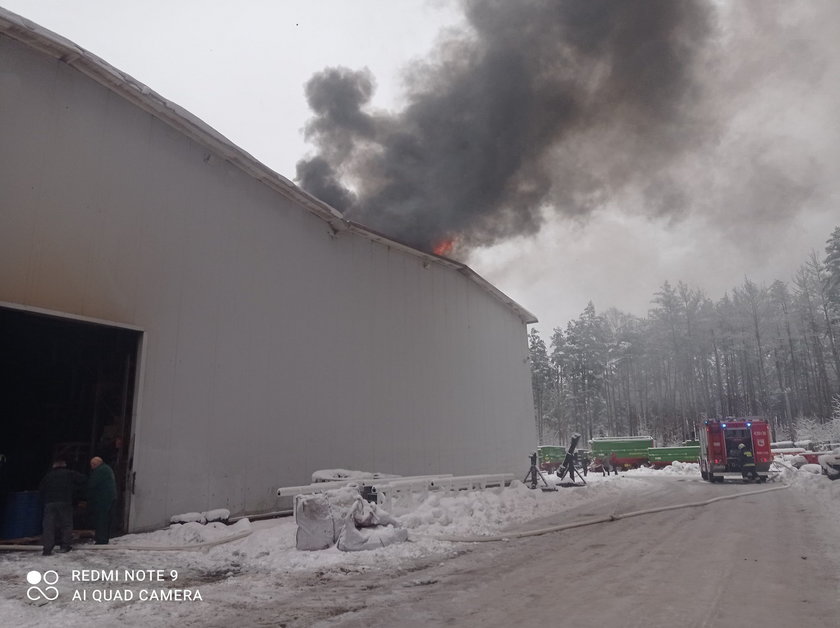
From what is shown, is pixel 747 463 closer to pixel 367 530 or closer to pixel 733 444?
pixel 733 444

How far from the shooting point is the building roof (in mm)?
9016

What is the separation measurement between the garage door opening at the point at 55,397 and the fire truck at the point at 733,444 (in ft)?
73.3

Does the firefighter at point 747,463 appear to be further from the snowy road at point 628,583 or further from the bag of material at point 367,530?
the bag of material at point 367,530

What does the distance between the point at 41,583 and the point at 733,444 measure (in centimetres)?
2436

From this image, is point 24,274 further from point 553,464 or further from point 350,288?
point 553,464

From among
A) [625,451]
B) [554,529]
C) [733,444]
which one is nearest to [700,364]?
[625,451]

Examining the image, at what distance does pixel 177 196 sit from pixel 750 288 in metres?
59.1

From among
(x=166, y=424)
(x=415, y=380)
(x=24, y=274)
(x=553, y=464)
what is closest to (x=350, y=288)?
(x=415, y=380)

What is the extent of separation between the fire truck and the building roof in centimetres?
1650

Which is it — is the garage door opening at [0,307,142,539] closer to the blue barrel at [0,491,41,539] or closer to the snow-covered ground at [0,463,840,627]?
the blue barrel at [0,491,41,539]

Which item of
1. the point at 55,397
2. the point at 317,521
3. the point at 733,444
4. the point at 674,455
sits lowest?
the point at 674,455

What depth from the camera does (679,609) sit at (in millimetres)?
5000

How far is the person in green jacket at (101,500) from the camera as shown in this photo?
348 inches

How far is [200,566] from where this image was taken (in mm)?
7641
